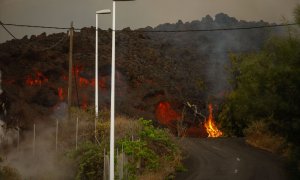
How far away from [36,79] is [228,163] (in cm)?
3522

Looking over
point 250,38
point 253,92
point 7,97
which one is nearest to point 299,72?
point 253,92

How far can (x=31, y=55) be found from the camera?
7031 cm

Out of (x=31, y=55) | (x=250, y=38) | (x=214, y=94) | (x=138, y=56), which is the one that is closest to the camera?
(x=31, y=55)

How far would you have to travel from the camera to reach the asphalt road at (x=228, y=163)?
104ft

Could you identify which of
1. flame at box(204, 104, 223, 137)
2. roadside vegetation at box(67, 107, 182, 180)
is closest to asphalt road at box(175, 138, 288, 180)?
roadside vegetation at box(67, 107, 182, 180)

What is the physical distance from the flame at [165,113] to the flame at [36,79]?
14373mm

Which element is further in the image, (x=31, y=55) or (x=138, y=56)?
(x=138, y=56)

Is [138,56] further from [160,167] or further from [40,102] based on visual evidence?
[160,167]

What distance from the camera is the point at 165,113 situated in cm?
6806

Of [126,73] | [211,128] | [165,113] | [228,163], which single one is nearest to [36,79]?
[126,73]

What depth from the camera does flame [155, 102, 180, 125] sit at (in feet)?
216

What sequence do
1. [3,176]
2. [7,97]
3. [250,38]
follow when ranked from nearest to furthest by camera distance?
[3,176]
[7,97]
[250,38]

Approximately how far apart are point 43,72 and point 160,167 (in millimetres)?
37625

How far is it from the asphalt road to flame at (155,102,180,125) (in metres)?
19.2
